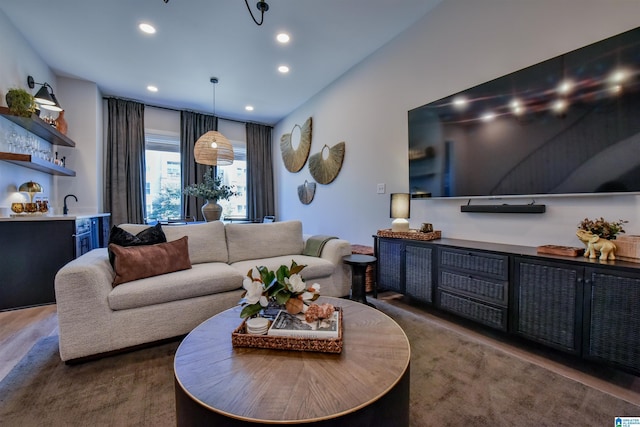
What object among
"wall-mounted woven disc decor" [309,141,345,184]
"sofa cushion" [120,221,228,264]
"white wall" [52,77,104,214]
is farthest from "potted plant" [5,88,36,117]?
"wall-mounted woven disc decor" [309,141,345,184]

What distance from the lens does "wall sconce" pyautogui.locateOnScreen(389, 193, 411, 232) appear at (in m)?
2.93

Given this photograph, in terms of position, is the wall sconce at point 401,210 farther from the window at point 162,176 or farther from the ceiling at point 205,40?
the window at point 162,176

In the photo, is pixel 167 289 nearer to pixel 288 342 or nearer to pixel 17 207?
pixel 288 342

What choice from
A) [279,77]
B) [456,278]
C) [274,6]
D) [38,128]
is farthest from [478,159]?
[38,128]

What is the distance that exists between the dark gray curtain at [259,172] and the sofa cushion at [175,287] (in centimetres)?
371

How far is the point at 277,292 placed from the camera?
1.35 metres

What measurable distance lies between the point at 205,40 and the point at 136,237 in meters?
2.36

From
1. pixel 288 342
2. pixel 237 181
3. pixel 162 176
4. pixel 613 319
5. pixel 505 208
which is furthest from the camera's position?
pixel 237 181

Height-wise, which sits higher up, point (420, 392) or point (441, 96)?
point (441, 96)

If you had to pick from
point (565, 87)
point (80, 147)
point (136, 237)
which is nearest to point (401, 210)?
point (565, 87)

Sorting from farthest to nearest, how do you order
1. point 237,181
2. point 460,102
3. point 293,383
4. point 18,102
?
point 237,181 → point 18,102 → point 460,102 → point 293,383

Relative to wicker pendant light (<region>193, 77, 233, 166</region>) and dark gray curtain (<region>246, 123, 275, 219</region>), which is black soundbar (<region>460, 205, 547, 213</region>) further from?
dark gray curtain (<region>246, 123, 275, 219</region>)

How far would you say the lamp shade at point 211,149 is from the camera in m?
4.07

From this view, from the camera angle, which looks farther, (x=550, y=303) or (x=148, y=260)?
(x=148, y=260)
